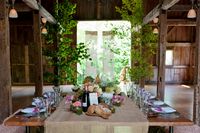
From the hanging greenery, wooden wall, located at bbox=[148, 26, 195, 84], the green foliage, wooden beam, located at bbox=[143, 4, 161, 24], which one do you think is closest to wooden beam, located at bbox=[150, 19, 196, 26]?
wooden wall, located at bbox=[148, 26, 195, 84]

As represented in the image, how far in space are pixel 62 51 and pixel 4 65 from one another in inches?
145

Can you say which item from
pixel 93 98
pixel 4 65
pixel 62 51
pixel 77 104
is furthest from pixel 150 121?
pixel 62 51

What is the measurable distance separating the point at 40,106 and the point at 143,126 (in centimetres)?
124

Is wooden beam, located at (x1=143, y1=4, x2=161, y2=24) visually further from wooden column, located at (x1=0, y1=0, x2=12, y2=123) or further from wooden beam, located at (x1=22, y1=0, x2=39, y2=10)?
wooden column, located at (x1=0, y1=0, x2=12, y2=123)

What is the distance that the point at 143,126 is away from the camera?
245 centimetres

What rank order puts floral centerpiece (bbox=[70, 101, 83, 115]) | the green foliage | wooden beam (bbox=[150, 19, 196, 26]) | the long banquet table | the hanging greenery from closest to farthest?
the long banquet table, floral centerpiece (bbox=[70, 101, 83, 115]), the green foliage, the hanging greenery, wooden beam (bbox=[150, 19, 196, 26])

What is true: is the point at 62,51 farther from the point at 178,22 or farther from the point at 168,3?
the point at 178,22

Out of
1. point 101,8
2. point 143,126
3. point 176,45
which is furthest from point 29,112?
point 176,45

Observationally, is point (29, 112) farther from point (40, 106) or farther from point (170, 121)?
point (170, 121)

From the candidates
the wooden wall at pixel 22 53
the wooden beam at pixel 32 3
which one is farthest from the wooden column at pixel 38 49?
the wooden wall at pixel 22 53

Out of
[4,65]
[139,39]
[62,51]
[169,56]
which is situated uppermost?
[139,39]

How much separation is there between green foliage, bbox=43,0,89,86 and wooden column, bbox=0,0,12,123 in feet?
11.2

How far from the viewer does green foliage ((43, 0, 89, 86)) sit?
736cm

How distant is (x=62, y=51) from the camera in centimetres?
746
